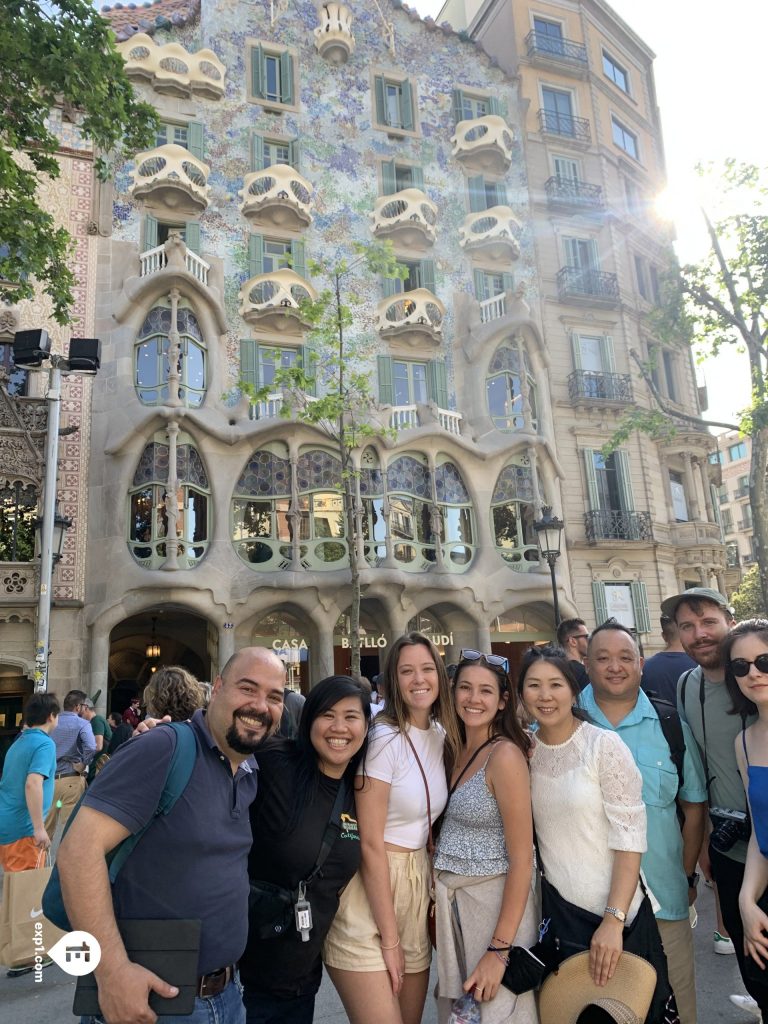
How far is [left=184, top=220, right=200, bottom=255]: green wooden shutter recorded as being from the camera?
62.6 ft

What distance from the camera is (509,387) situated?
2100cm

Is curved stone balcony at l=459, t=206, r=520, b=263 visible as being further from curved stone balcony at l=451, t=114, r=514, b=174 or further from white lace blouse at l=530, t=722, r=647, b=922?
white lace blouse at l=530, t=722, r=647, b=922

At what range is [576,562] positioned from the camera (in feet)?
69.9

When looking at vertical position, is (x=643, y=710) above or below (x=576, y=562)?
below

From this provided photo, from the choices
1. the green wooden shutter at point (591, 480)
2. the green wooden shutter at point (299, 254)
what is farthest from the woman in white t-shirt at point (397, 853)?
the green wooden shutter at point (591, 480)

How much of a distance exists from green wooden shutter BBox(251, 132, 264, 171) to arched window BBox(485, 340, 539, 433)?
28.2 ft

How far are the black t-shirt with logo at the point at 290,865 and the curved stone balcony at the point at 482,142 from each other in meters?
23.8

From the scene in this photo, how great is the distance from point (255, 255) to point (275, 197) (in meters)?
1.66

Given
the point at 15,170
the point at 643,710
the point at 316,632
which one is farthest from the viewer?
the point at 316,632

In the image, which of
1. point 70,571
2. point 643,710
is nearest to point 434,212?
point 70,571

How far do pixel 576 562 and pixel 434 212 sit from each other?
11.3 meters

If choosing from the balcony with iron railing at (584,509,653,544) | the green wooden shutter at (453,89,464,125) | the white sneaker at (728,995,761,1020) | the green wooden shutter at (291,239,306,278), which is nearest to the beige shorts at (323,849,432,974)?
the white sneaker at (728,995,761,1020)

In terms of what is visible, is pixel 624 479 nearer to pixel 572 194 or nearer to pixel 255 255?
pixel 572 194

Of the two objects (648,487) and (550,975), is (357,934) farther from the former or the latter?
(648,487)
